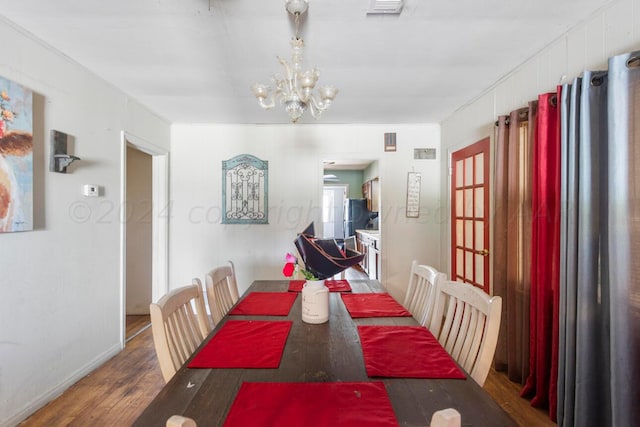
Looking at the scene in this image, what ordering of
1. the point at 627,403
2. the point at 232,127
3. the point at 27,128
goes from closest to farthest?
the point at 627,403
the point at 27,128
the point at 232,127

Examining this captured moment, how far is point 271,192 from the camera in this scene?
3.66m

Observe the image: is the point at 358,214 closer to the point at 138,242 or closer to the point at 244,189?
the point at 244,189

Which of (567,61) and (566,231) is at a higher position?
(567,61)

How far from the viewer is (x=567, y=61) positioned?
1829 millimetres

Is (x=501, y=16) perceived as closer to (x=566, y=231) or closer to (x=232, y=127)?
(x=566, y=231)

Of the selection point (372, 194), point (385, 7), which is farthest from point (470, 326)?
point (372, 194)

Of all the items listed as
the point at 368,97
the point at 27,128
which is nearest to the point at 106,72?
the point at 27,128

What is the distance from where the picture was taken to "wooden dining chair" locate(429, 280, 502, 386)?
3.62ft

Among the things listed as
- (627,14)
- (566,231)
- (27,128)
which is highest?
(627,14)

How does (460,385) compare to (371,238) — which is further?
(371,238)

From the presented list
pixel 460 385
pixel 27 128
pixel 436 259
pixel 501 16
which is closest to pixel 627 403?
pixel 460 385

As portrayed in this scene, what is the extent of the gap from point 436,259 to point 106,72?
3871 mm

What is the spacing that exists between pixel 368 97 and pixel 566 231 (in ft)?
6.32

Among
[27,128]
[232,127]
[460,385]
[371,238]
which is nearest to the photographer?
[460,385]
